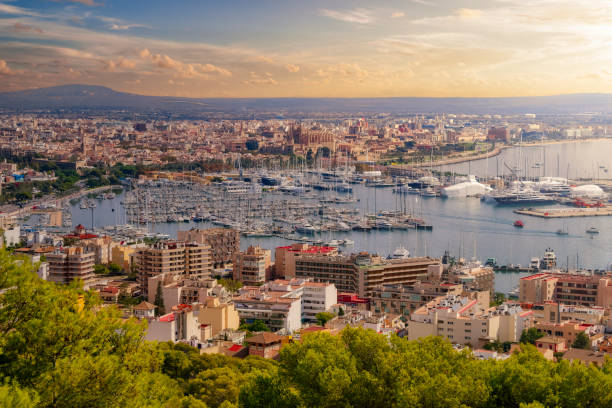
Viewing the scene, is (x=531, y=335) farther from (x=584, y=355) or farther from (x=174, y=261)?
(x=174, y=261)

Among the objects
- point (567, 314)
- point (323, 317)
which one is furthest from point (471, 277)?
point (323, 317)

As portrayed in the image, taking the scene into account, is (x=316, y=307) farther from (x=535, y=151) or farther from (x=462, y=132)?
(x=462, y=132)

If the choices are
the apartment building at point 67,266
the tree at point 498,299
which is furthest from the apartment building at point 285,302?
the apartment building at point 67,266

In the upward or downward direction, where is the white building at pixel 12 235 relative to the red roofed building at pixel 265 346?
downward

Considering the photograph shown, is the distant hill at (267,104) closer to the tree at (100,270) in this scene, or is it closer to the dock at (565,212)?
the dock at (565,212)

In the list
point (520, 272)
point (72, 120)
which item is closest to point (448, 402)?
point (520, 272)

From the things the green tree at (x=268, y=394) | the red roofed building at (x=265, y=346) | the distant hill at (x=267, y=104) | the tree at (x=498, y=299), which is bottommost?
the tree at (x=498, y=299)
